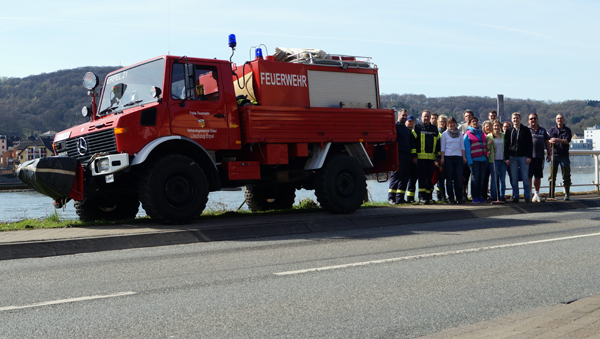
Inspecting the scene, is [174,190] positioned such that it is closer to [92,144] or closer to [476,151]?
[92,144]

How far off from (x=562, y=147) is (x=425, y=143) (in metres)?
4.10

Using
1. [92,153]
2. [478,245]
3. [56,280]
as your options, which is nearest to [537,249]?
[478,245]

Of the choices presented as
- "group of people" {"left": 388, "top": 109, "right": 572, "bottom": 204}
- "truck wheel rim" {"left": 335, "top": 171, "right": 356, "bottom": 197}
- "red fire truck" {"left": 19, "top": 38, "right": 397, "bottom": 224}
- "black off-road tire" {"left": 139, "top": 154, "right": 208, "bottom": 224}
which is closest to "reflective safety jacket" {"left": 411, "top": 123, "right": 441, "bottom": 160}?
"group of people" {"left": 388, "top": 109, "right": 572, "bottom": 204}

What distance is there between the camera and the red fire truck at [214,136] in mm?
10047

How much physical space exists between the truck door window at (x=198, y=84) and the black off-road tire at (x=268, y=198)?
136 inches

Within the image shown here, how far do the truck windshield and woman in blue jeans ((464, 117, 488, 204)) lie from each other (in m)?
7.61

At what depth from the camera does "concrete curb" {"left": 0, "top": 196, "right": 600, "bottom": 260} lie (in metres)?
8.20

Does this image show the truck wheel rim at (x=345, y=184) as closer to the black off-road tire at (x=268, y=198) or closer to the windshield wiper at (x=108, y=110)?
the black off-road tire at (x=268, y=198)

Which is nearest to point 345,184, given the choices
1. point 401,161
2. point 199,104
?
point 401,161

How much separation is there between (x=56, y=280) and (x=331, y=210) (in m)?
6.71

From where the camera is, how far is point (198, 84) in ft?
35.6

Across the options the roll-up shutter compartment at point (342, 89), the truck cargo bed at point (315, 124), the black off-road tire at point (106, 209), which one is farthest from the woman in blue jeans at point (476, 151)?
the black off-road tire at point (106, 209)

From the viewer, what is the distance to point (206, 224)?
10.4m

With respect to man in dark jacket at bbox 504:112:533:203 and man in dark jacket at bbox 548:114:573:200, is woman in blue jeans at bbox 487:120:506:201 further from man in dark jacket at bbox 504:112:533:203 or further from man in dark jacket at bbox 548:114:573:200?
man in dark jacket at bbox 548:114:573:200
